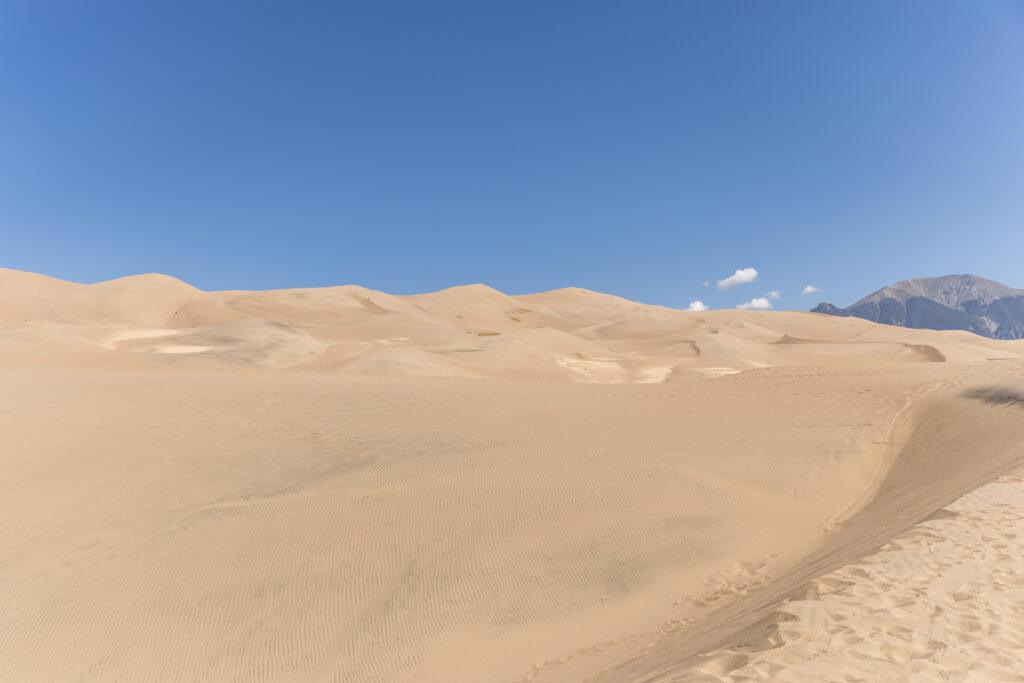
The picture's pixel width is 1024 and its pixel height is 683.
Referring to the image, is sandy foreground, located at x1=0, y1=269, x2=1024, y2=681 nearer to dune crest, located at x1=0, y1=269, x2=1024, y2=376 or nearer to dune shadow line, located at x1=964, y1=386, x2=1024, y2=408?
dune shadow line, located at x1=964, y1=386, x2=1024, y2=408

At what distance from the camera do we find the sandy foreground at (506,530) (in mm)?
5164

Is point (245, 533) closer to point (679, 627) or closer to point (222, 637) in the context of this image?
point (222, 637)

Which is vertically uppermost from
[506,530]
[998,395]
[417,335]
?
[417,335]

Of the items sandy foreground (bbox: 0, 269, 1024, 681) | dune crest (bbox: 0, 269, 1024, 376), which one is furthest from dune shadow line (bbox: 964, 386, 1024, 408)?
dune crest (bbox: 0, 269, 1024, 376)

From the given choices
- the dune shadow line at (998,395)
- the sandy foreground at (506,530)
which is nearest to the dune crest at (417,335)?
the sandy foreground at (506,530)

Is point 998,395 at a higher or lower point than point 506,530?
higher

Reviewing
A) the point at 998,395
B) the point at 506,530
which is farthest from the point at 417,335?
the point at 506,530

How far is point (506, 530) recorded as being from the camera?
791 cm

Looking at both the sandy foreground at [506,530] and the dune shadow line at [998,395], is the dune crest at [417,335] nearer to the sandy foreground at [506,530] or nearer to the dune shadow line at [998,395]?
the sandy foreground at [506,530]

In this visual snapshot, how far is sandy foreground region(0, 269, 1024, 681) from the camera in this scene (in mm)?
5164

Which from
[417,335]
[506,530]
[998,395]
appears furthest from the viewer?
[417,335]

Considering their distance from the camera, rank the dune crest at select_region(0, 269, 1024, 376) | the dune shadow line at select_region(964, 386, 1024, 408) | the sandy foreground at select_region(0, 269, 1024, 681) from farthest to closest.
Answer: the dune crest at select_region(0, 269, 1024, 376), the dune shadow line at select_region(964, 386, 1024, 408), the sandy foreground at select_region(0, 269, 1024, 681)

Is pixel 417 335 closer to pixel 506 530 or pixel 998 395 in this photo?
pixel 998 395

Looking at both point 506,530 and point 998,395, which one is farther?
point 998,395
